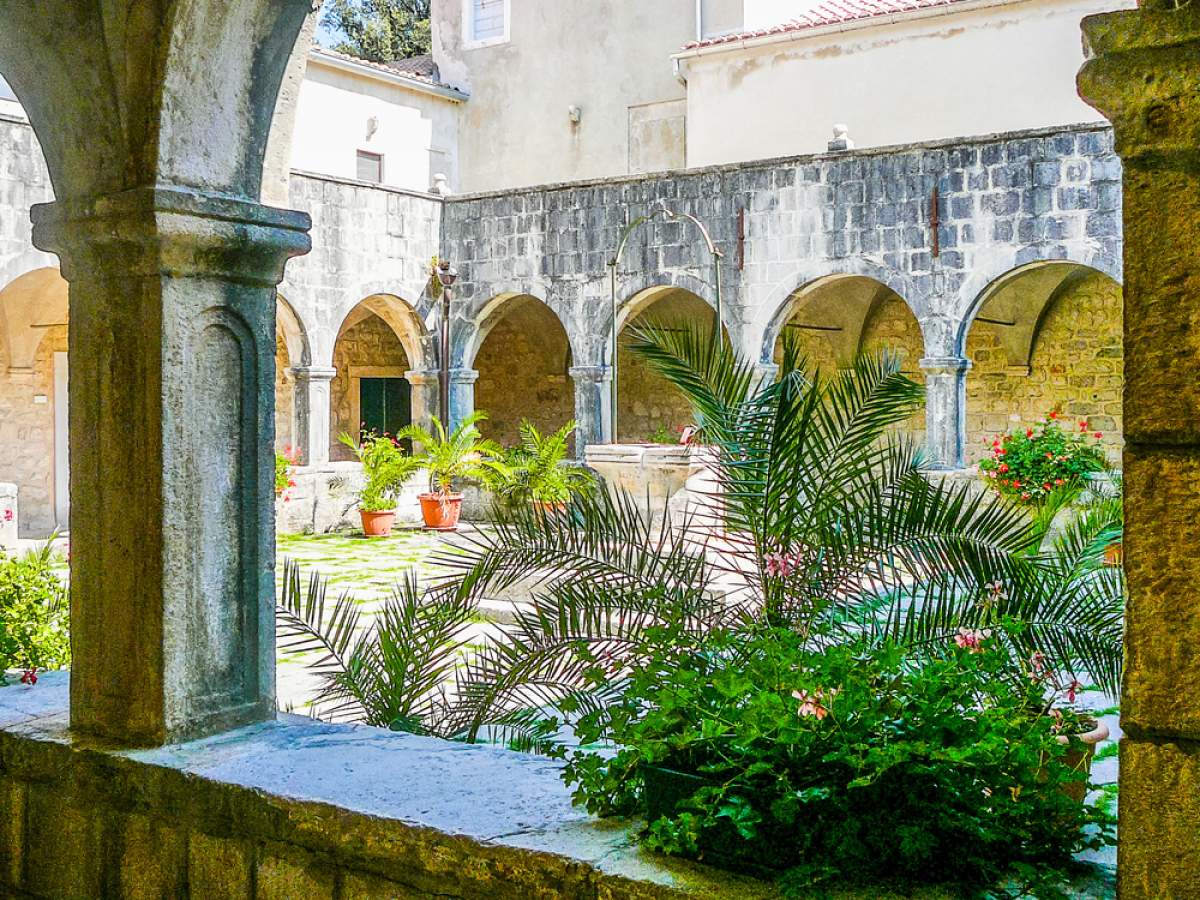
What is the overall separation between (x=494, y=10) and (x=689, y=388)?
18.5 meters

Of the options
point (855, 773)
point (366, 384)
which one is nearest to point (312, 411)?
point (366, 384)

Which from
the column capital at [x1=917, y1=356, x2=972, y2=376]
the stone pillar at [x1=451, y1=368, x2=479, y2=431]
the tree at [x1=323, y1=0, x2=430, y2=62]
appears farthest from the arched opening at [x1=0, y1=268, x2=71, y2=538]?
the tree at [x1=323, y1=0, x2=430, y2=62]

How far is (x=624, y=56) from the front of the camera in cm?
1939

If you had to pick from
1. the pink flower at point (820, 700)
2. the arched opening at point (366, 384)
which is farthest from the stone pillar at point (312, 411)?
the pink flower at point (820, 700)

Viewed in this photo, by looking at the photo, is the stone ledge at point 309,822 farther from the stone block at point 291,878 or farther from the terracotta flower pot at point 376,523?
the terracotta flower pot at point 376,523

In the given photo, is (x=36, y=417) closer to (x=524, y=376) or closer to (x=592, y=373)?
(x=592, y=373)

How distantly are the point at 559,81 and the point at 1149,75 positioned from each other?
62.7 feet

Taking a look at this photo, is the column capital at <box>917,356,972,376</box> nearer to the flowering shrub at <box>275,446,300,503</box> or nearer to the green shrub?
the flowering shrub at <box>275,446,300,503</box>

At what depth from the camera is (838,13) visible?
52.5 ft

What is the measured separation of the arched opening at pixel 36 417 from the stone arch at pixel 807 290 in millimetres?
7049

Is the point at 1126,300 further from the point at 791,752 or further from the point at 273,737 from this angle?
the point at 273,737

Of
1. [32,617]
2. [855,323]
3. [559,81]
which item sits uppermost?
[559,81]

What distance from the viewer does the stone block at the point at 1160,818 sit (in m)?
1.68

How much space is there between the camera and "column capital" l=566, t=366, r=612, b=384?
48.2 feet
